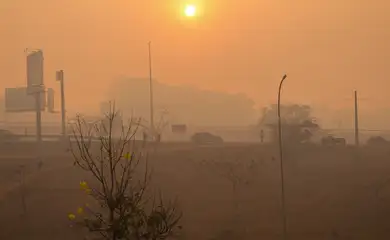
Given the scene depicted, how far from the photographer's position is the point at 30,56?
6209cm

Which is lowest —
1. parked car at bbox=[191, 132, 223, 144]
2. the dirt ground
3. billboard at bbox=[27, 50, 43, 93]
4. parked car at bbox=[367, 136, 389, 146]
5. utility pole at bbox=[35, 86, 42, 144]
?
the dirt ground

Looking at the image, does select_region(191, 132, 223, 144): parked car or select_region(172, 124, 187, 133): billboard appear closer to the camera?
select_region(191, 132, 223, 144): parked car

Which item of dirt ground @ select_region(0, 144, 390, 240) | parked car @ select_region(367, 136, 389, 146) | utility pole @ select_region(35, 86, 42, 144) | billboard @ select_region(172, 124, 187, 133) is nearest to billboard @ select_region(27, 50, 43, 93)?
utility pole @ select_region(35, 86, 42, 144)

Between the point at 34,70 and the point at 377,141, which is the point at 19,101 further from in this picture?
the point at 377,141

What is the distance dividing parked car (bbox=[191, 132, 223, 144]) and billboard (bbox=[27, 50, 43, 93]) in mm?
16997

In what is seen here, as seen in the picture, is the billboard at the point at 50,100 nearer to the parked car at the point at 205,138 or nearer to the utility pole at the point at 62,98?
the utility pole at the point at 62,98

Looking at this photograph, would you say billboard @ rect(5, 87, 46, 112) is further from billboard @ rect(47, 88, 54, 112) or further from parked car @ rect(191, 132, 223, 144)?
parked car @ rect(191, 132, 223, 144)

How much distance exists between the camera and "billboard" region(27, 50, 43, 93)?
2445 inches

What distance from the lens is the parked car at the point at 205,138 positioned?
212 feet

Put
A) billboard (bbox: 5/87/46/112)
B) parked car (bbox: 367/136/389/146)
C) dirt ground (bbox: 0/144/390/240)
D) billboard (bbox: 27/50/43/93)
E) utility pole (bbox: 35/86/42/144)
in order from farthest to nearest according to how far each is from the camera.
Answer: parked car (bbox: 367/136/389/146)
billboard (bbox: 5/87/46/112)
billboard (bbox: 27/50/43/93)
utility pole (bbox: 35/86/42/144)
dirt ground (bbox: 0/144/390/240)

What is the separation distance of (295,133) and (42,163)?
78.9 ft

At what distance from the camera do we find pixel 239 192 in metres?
42.4

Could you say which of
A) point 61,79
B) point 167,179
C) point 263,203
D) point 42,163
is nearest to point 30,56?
point 61,79

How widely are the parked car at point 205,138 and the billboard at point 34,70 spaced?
17.0 meters
